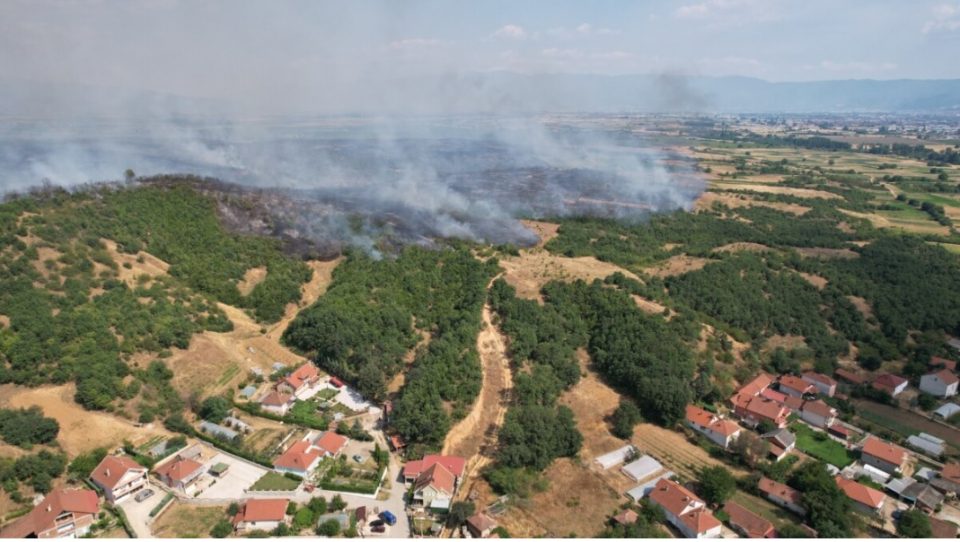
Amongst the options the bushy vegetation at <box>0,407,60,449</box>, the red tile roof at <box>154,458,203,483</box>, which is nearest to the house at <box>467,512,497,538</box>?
the red tile roof at <box>154,458,203,483</box>

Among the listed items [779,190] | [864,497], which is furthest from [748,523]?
[779,190]

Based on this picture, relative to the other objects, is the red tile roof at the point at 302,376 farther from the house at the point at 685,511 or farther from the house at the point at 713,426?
the house at the point at 713,426

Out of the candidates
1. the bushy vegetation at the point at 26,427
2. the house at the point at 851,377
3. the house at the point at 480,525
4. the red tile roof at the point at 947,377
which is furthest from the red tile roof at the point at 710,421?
the bushy vegetation at the point at 26,427

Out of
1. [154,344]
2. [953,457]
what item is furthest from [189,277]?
[953,457]

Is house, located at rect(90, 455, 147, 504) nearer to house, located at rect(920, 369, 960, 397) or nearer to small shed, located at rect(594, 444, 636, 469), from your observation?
small shed, located at rect(594, 444, 636, 469)

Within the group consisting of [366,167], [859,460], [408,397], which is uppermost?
[366,167]

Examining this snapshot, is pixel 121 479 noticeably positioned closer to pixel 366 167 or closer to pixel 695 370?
pixel 695 370

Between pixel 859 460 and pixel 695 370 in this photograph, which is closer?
pixel 859 460
